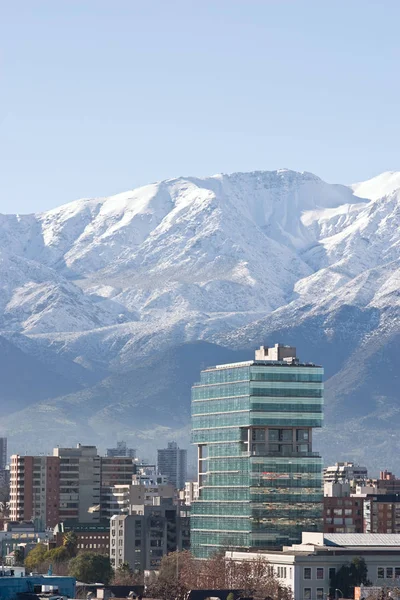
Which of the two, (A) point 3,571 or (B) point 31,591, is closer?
(B) point 31,591

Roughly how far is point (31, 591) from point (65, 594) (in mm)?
14847

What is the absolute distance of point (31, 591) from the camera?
498 feet

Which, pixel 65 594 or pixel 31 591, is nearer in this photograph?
pixel 31 591

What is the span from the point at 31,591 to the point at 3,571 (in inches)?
560

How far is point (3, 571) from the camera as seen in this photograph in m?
166

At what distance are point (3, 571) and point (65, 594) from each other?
4935 mm

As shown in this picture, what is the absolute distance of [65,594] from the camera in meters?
166
